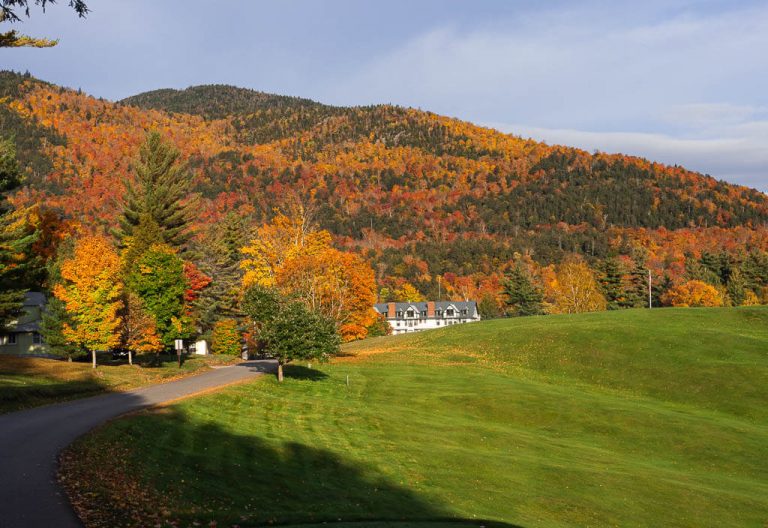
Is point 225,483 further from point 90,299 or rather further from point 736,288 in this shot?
point 736,288

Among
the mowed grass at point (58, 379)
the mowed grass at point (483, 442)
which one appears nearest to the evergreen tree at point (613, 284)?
the mowed grass at point (483, 442)

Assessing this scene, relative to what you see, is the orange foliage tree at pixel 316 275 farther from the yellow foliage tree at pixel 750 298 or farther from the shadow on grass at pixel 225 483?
the yellow foliage tree at pixel 750 298

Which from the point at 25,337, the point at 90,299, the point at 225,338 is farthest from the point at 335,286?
the point at 25,337

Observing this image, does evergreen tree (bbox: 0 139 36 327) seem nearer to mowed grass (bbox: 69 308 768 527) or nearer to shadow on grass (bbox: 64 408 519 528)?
mowed grass (bbox: 69 308 768 527)

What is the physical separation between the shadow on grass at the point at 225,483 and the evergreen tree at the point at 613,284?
107049 mm

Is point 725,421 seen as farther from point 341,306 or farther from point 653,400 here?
point 341,306

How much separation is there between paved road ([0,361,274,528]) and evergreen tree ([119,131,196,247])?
37517 mm

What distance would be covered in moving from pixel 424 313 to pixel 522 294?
53002 mm

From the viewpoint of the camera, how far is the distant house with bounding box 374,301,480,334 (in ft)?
595

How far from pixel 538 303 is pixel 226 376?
3820 inches

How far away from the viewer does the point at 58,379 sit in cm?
4038

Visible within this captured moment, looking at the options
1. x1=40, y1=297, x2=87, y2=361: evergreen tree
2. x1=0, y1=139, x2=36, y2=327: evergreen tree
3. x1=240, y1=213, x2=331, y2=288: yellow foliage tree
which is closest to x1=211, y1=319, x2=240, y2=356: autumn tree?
x1=240, y1=213, x2=331, y2=288: yellow foliage tree

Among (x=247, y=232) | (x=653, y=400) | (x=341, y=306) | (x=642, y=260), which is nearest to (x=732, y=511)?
(x=653, y=400)

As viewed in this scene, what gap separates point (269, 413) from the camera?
3472cm
